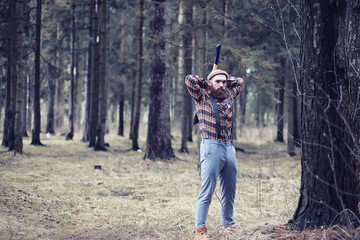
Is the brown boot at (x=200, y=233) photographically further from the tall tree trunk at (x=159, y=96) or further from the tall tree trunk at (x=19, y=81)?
the tall tree trunk at (x=19, y=81)

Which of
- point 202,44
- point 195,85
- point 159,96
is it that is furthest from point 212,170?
point 159,96

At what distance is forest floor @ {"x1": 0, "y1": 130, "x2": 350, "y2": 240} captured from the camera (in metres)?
5.93

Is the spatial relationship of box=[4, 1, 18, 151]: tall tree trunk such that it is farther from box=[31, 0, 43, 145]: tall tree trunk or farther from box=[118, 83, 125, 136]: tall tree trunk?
box=[118, 83, 125, 136]: tall tree trunk

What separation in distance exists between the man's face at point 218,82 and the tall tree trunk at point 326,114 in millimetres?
978

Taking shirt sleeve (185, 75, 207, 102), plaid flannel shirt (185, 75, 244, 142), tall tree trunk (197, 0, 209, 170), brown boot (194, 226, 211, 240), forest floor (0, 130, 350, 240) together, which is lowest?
forest floor (0, 130, 350, 240)

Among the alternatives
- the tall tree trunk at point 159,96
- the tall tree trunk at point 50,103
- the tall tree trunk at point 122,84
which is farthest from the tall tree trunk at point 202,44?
the tall tree trunk at point 50,103

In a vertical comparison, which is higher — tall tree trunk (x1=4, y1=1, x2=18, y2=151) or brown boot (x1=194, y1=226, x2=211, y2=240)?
tall tree trunk (x1=4, y1=1, x2=18, y2=151)

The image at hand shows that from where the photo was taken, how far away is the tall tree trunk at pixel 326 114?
4.49 meters

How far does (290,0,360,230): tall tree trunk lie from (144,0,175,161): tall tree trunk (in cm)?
961

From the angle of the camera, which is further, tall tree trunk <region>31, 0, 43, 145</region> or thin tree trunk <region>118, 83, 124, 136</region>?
thin tree trunk <region>118, 83, 124, 136</region>

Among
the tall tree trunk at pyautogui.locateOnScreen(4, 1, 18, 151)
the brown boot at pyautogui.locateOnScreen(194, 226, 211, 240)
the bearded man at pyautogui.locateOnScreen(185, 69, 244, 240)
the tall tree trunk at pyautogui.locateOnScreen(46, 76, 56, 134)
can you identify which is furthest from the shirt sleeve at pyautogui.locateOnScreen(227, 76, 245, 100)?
the tall tree trunk at pyautogui.locateOnScreen(46, 76, 56, 134)

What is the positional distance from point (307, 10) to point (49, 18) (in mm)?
19546

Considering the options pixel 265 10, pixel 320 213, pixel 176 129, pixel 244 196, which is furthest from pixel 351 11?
pixel 176 129

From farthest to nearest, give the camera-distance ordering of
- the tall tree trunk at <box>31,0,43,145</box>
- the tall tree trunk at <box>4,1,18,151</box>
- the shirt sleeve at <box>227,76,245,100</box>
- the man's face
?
the tall tree trunk at <box>31,0,43,145</box> < the tall tree trunk at <box>4,1,18,151</box> < the shirt sleeve at <box>227,76,245,100</box> < the man's face
